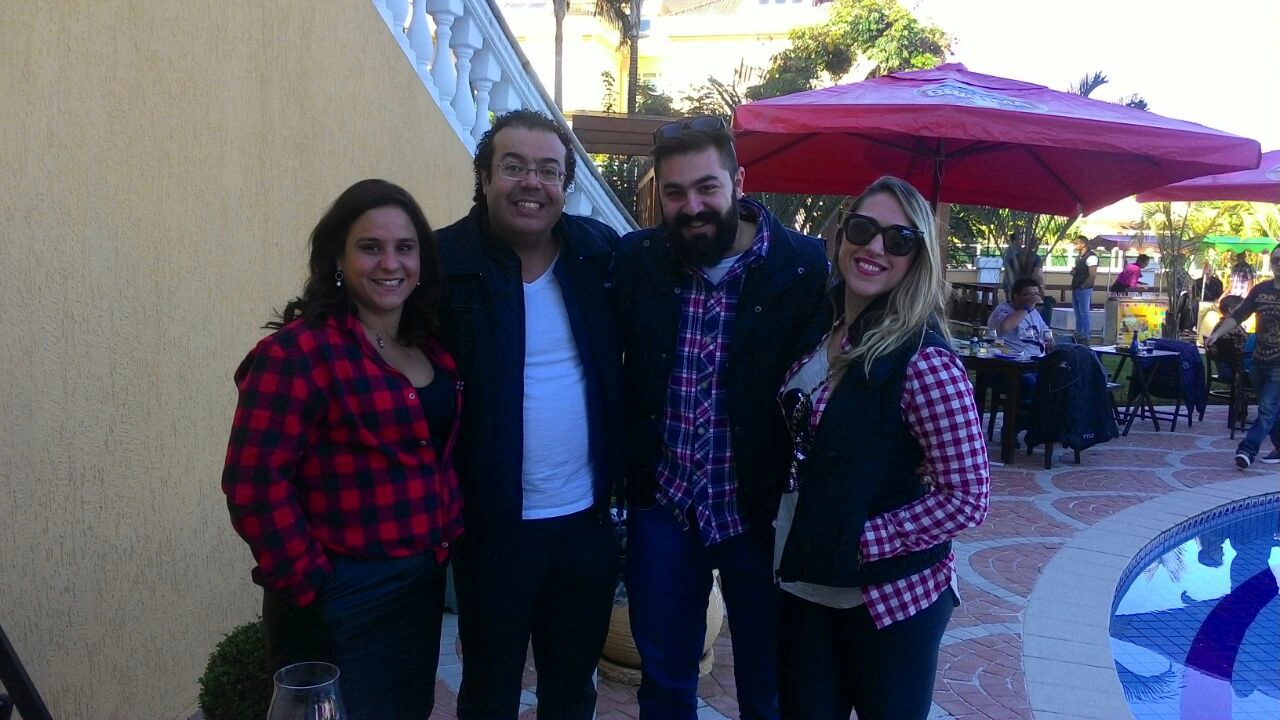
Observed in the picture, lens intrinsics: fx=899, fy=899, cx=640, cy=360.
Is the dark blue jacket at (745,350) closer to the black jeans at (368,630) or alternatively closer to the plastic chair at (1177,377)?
the black jeans at (368,630)

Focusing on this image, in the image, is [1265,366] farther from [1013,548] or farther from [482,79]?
[482,79]

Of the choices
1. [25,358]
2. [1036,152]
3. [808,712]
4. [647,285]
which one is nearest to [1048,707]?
[808,712]

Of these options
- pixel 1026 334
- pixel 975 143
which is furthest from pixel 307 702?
A: pixel 1026 334

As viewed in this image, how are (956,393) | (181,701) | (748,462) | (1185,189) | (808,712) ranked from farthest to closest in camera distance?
1. (1185,189)
2. (181,701)
3. (748,462)
4. (808,712)
5. (956,393)

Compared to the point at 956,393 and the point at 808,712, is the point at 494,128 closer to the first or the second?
the point at 956,393

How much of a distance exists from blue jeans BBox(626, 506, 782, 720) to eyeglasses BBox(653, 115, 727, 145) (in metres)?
1.01

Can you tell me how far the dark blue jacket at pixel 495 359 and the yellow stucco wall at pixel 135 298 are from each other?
1091mm

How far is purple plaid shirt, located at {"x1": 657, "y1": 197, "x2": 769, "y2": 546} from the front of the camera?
234 cm

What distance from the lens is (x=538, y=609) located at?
2441 millimetres

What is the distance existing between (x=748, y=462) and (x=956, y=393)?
1.96 ft

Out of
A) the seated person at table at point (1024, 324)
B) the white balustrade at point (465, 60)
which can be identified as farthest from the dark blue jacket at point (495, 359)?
the seated person at table at point (1024, 324)

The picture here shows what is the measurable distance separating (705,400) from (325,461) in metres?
0.95

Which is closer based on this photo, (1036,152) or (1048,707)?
(1048,707)

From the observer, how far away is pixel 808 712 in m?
2.12
